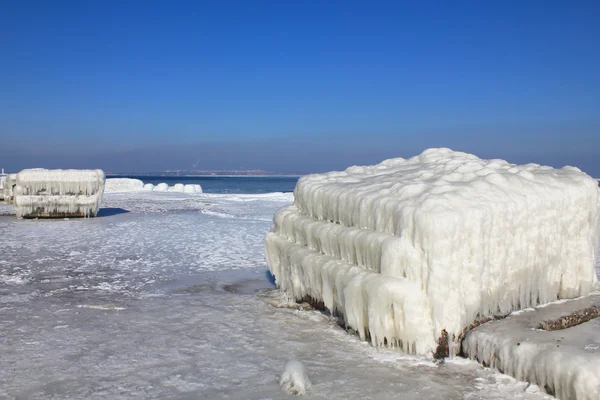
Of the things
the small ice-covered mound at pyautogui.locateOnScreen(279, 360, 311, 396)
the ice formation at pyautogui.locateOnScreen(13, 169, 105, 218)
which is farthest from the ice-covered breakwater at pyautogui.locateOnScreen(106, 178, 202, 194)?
the small ice-covered mound at pyautogui.locateOnScreen(279, 360, 311, 396)

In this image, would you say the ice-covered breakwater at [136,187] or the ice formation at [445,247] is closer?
the ice formation at [445,247]


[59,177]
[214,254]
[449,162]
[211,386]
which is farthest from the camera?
[59,177]

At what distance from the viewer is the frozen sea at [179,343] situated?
12.0ft

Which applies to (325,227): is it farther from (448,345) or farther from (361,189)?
(448,345)

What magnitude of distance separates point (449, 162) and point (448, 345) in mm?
2296

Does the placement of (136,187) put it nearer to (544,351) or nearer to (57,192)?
(57,192)

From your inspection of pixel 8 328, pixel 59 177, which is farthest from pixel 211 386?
pixel 59 177

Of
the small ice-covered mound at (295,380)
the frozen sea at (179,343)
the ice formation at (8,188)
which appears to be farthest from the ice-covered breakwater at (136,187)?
the small ice-covered mound at (295,380)

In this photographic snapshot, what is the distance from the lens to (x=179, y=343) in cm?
473

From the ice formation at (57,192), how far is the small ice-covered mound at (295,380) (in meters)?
14.3

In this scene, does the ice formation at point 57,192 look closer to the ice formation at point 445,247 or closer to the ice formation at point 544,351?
the ice formation at point 445,247

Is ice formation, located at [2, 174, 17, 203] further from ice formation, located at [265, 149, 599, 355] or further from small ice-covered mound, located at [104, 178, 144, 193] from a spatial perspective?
ice formation, located at [265, 149, 599, 355]

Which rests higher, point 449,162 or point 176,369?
point 449,162

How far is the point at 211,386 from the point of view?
374 centimetres
